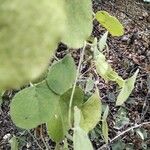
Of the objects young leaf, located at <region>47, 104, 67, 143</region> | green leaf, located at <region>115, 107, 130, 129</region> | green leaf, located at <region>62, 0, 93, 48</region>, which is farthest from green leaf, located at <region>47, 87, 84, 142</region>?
green leaf, located at <region>115, 107, 130, 129</region>

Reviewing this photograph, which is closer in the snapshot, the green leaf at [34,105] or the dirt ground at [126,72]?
the green leaf at [34,105]

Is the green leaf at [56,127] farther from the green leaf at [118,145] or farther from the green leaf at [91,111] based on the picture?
the green leaf at [118,145]

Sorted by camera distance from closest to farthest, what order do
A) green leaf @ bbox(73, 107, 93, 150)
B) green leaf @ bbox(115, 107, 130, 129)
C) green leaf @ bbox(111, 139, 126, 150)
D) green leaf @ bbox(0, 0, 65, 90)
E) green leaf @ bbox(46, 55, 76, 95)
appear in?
green leaf @ bbox(0, 0, 65, 90), green leaf @ bbox(73, 107, 93, 150), green leaf @ bbox(46, 55, 76, 95), green leaf @ bbox(111, 139, 126, 150), green leaf @ bbox(115, 107, 130, 129)

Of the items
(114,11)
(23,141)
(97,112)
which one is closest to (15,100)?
(97,112)

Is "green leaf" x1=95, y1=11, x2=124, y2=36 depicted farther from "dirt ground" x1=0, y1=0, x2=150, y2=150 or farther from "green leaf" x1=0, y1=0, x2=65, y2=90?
"dirt ground" x1=0, y1=0, x2=150, y2=150

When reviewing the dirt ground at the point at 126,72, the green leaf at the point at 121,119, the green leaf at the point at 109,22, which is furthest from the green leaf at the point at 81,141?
the green leaf at the point at 121,119

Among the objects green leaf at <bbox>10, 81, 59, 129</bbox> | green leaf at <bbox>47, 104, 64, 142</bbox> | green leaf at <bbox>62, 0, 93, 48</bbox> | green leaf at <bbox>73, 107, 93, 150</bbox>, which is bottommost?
green leaf at <bbox>47, 104, 64, 142</bbox>
